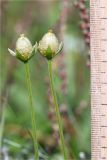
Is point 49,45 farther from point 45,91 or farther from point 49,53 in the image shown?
point 45,91

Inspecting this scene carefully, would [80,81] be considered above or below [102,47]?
below

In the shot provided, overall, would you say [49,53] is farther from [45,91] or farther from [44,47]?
[45,91]

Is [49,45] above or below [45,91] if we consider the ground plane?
above

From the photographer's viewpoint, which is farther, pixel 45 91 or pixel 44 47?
pixel 45 91

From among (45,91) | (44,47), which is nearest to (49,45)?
(44,47)

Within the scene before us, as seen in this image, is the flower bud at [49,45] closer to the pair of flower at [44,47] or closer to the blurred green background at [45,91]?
the pair of flower at [44,47]

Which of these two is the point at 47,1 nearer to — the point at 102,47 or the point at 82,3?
the point at 82,3

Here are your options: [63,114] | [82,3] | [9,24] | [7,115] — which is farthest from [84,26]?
[9,24]

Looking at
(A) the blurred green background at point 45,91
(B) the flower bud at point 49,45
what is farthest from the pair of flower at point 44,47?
(A) the blurred green background at point 45,91
